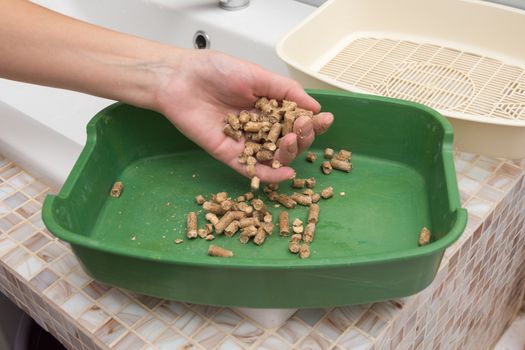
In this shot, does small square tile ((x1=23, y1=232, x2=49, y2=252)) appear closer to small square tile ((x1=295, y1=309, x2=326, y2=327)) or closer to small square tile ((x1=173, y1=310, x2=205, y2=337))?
small square tile ((x1=173, y1=310, x2=205, y2=337))

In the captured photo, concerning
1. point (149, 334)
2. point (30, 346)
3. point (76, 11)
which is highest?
point (149, 334)

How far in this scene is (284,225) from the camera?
722 millimetres

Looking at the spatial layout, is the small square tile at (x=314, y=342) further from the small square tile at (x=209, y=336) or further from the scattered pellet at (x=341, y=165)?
the scattered pellet at (x=341, y=165)

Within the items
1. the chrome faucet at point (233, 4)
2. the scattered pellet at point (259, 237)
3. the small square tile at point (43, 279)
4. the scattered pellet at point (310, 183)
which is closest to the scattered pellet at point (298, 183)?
the scattered pellet at point (310, 183)

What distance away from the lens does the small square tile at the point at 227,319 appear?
67 centimetres

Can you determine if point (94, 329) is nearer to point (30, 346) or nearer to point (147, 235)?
point (147, 235)

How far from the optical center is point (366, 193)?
0.77 meters

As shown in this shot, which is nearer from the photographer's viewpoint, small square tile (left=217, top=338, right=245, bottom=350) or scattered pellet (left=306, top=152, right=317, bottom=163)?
small square tile (left=217, top=338, right=245, bottom=350)

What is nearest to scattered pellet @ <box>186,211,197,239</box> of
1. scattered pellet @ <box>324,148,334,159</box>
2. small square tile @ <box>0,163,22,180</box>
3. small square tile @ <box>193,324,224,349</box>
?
small square tile @ <box>193,324,224,349</box>

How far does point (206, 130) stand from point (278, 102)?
100 mm

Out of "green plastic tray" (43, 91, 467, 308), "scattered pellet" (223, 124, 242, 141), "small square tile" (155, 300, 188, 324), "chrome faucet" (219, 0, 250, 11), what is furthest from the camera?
"chrome faucet" (219, 0, 250, 11)

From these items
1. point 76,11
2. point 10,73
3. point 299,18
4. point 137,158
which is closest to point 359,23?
point 299,18

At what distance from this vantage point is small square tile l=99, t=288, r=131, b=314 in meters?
0.69

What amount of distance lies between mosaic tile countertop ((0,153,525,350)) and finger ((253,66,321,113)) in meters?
0.25
